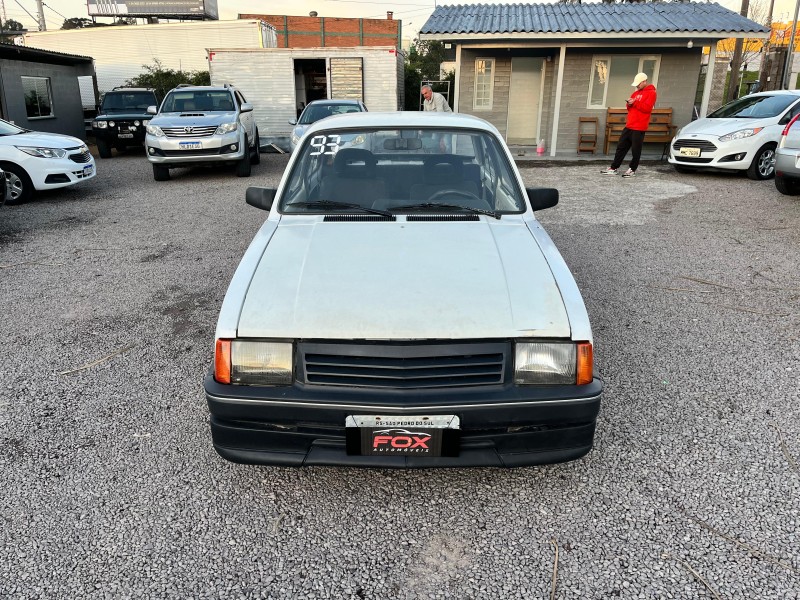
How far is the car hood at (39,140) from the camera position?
947 centimetres

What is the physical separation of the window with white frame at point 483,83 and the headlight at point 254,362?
1603cm

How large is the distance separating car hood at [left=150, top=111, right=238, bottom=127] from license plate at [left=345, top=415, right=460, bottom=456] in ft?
34.7

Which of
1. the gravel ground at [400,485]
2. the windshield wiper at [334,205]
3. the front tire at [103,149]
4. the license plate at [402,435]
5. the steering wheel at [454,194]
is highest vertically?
the steering wheel at [454,194]

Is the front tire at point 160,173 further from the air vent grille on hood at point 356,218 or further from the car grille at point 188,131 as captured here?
the air vent grille on hood at point 356,218

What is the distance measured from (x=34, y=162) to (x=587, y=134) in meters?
12.9

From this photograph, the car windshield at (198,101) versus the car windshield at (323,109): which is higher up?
the car windshield at (198,101)

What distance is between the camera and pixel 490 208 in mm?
3523

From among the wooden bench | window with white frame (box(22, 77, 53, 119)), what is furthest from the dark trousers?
window with white frame (box(22, 77, 53, 119))

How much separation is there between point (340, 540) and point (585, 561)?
0.98 meters

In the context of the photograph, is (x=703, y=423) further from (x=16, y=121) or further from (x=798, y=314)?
(x=16, y=121)

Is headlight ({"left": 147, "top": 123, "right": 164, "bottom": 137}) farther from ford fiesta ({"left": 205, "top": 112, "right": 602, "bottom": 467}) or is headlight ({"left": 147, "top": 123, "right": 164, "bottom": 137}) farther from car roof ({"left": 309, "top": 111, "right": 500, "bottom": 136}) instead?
ford fiesta ({"left": 205, "top": 112, "right": 602, "bottom": 467})

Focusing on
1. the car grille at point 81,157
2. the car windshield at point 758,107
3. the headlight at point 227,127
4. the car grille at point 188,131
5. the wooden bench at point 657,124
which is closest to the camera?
the car grille at point 81,157

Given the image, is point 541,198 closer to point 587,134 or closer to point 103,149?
point 587,134

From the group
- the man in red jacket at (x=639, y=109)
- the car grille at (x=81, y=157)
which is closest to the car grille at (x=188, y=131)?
the car grille at (x=81, y=157)
